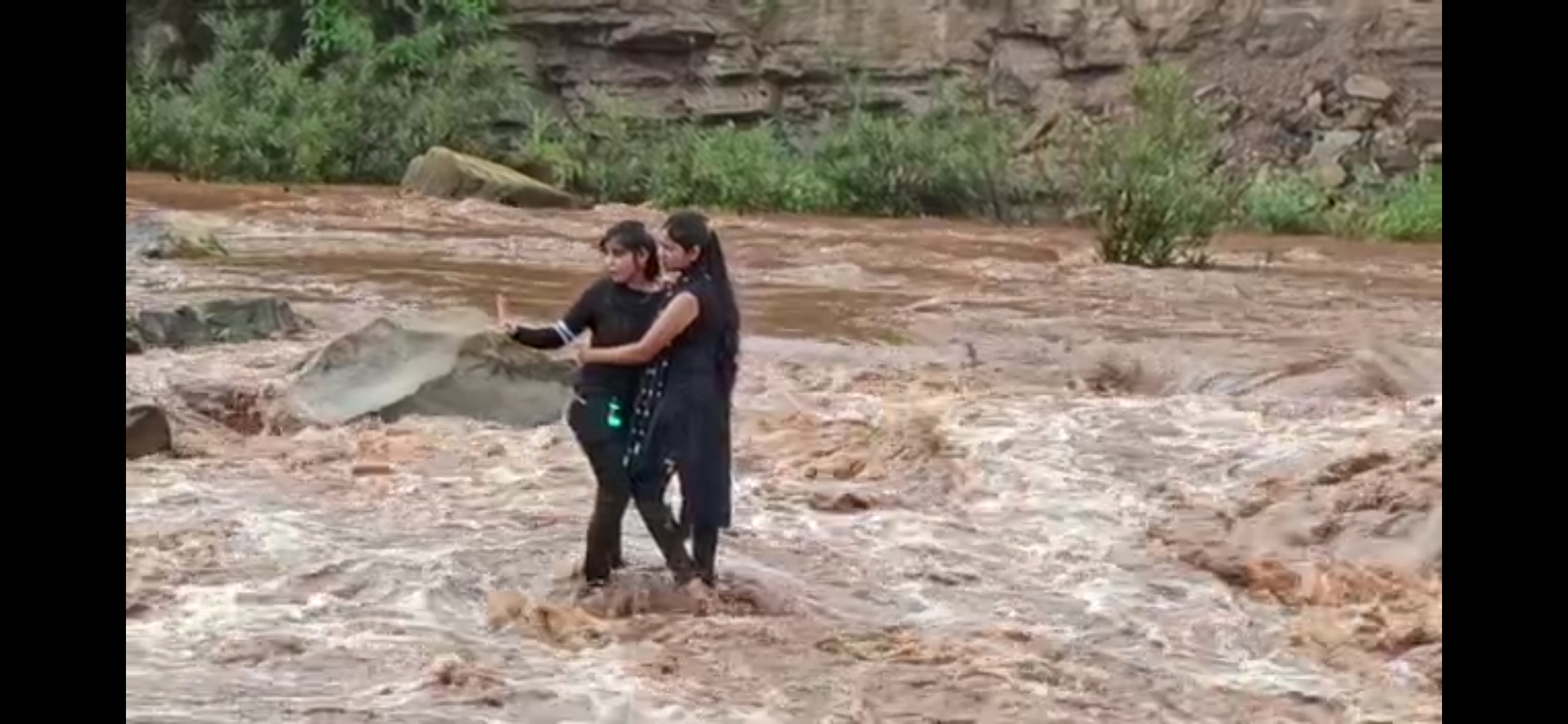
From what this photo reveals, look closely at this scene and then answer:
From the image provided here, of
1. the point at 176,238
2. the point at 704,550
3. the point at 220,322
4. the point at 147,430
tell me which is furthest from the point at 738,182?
the point at 147,430

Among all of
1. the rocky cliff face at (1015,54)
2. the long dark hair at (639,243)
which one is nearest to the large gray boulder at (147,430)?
the long dark hair at (639,243)

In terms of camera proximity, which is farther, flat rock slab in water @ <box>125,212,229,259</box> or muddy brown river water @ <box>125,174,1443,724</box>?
flat rock slab in water @ <box>125,212,229,259</box>

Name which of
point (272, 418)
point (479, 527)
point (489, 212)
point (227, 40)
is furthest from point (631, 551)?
point (227, 40)

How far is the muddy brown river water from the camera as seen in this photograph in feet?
15.4

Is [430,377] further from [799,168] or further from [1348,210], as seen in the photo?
[1348,210]

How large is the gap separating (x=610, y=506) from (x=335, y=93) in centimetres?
1550

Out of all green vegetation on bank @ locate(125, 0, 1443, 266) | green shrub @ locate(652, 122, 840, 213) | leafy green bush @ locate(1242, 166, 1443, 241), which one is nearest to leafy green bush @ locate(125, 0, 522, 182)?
green vegetation on bank @ locate(125, 0, 1443, 266)

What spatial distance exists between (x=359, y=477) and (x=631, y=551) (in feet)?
3.65

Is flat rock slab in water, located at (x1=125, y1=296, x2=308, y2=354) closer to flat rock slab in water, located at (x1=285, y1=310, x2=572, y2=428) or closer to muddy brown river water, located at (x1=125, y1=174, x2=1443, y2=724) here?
muddy brown river water, located at (x1=125, y1=174, x2=1443, y2=724)

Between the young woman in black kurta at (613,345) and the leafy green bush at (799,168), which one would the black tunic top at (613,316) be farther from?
the leafy green bush at (799,168)

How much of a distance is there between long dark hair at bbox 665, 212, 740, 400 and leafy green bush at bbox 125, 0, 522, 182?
38.9ft

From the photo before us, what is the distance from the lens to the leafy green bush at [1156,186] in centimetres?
1509

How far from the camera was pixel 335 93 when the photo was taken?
20109 millimetres
